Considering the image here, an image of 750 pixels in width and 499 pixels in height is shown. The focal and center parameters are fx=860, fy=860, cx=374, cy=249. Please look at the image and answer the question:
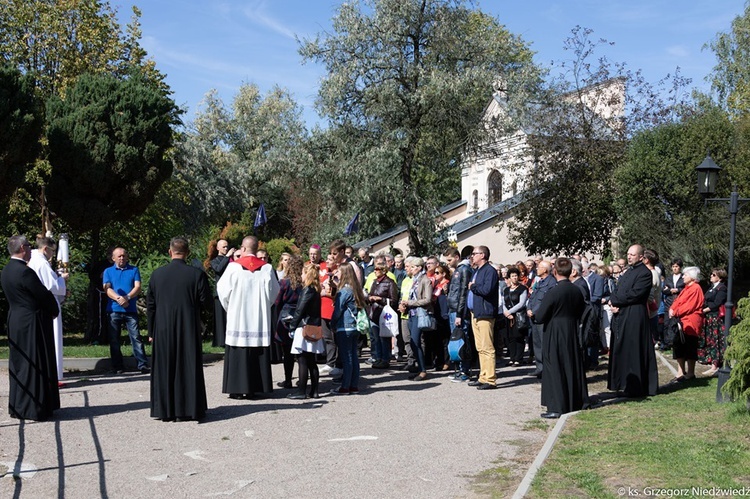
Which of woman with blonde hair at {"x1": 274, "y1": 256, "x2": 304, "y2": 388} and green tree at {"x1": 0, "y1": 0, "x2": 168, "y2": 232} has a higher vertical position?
green tree at {"x1": 0, "y1": 0, "x2": 168, "y2": 232}

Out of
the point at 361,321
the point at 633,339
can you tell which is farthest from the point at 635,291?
the point at 361,321

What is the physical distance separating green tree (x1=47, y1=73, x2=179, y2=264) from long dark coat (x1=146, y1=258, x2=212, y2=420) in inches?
446

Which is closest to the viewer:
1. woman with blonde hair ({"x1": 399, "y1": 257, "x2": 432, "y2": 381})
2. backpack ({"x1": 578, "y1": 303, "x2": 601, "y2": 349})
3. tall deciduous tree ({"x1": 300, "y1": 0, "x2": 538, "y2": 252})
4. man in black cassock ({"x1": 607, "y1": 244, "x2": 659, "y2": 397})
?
backpack ({"x1": 578, "y1": 303, "x2": 601, "y2": 349})

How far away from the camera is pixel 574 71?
30953 millimetres

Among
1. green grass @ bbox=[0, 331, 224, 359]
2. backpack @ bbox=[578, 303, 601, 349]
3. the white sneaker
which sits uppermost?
backpack @ bbox=[578, 303, 601, 349]

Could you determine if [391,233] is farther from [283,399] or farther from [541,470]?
[541,470]

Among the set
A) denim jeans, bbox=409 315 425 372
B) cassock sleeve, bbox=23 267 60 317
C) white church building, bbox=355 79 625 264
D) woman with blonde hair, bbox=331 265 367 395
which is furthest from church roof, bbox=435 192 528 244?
cassock sleeve, bbox=23 267 60 317

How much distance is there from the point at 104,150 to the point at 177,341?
1186 centimetres

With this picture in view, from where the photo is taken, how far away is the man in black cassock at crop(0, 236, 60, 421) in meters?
9.38

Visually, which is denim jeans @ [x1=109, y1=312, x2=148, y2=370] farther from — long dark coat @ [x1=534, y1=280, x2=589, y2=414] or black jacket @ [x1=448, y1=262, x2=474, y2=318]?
long dark coat @ [x1=534, y1=280, x2=589, y2=414]

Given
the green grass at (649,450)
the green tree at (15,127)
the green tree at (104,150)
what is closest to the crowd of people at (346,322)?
the green grass at (649,450)

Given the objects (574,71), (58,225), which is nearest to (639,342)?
(58,225)

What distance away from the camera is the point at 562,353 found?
1020 cm

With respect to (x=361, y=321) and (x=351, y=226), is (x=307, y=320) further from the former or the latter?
(x=351, y=226)
